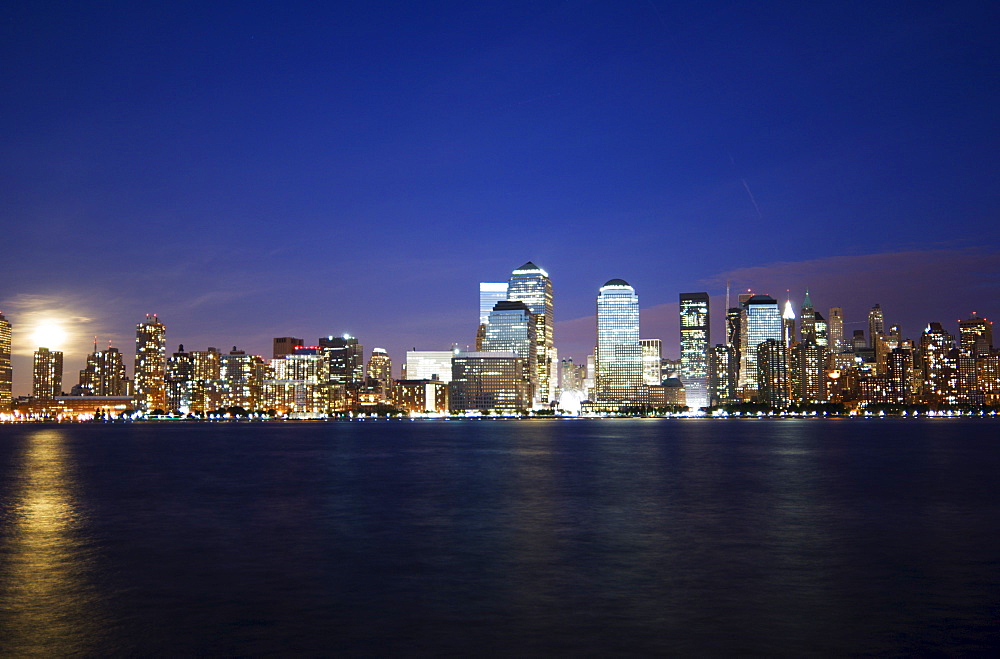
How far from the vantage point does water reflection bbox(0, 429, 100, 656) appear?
67.9 feet

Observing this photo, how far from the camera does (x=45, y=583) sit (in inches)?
1094

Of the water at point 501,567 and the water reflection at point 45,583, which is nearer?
the water reflection at point 45,583

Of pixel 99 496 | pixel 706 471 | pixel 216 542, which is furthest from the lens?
pixel 706 471

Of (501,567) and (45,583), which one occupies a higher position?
(45,583)

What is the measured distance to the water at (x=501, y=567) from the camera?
69.2 ft

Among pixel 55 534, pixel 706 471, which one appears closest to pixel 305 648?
pixel 55 534

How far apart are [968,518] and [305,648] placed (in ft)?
124

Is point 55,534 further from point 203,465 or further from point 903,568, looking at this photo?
point 203,465

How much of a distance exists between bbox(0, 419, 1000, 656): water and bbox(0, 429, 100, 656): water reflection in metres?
0.11

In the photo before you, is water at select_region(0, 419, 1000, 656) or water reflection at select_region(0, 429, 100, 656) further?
water at select_region(0, 419, 1000, 656)

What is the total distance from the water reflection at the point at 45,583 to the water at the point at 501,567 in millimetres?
115

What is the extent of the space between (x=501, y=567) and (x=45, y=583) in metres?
14.8

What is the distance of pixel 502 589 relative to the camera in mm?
26750

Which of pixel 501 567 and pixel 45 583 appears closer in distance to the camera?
pixel 45 583
